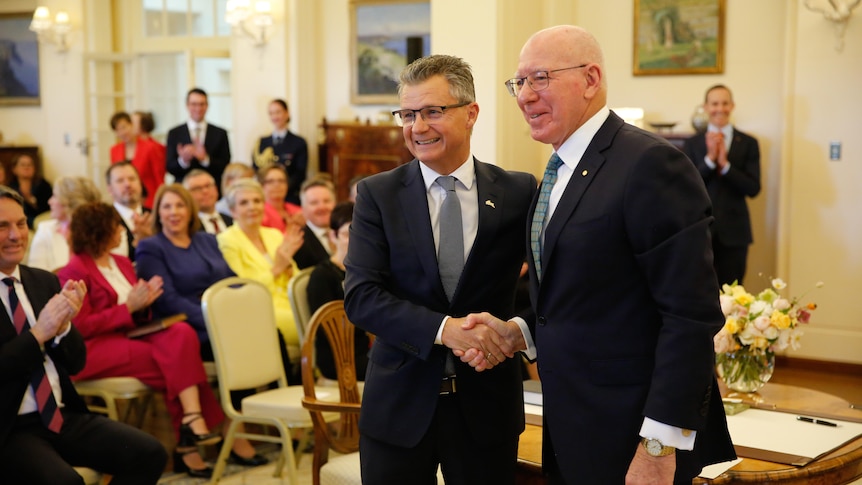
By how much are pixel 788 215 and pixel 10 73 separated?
32.8ft

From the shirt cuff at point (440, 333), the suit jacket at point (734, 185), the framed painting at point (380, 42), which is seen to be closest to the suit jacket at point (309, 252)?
the suit jacket at point (734, 185)

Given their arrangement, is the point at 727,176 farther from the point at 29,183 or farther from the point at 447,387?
the point at 29,183

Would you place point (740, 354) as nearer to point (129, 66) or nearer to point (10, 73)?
point (129, 66)

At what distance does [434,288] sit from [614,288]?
50cm

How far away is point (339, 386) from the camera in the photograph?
3387mm

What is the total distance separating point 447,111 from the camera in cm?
220

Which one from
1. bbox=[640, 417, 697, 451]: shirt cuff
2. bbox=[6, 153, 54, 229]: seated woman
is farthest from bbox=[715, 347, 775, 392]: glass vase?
bbox=[6, 153, 54, 229]: seated woman

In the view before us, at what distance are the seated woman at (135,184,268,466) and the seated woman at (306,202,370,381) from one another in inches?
28.0

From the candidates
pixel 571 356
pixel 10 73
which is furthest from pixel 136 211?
pixel 10 73

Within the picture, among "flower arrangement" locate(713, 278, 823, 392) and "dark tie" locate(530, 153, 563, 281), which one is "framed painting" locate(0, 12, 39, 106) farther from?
"dark tie" locate(530, 153, 563, 281)

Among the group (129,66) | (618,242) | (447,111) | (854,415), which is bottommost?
(854,415)

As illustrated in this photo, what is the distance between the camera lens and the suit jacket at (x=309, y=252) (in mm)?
5539

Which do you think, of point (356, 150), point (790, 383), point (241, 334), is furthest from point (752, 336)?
point (356, 150)

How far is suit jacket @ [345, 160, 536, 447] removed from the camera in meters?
2.18
